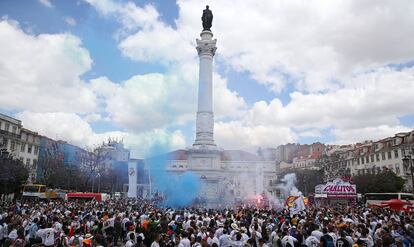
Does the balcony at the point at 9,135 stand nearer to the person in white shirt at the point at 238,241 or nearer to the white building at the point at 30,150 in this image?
the white building at the point at 30,150

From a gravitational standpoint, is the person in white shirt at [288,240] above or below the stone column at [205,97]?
below

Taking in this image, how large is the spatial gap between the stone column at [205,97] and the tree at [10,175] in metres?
28.3

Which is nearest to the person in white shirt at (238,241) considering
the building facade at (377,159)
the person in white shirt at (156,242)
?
the person in white shirt at (156,242)

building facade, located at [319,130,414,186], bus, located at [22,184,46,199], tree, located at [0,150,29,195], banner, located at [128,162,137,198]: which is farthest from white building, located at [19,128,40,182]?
building facade, located at [319,130,414,186]

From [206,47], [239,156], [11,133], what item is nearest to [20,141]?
[11,133]

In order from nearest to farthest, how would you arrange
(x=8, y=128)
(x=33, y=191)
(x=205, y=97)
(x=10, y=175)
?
(x=10, y=175) < (x=33, y=191) < (x=205, y=97) < (x=8, y=128)

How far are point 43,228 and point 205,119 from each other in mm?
51119

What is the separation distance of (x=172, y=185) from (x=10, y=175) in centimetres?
2063

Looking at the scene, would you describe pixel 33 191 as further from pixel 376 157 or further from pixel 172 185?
pixel 376 157

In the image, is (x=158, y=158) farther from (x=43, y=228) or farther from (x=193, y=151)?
(x=43, y=228)

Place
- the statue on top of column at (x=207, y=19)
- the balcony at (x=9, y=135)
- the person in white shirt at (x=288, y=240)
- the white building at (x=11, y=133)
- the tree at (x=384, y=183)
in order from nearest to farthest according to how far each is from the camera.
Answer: the person in white shirt at (x=288, y=240) < the tree at (x=384, y=183) < the balcony at (x=9, y=135) < the white building at (x=11, y=133) < the statue on top of column at (x=207, y=19)

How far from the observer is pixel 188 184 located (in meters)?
47.2

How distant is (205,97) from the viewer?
2516 inches

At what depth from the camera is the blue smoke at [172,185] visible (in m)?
43.8
